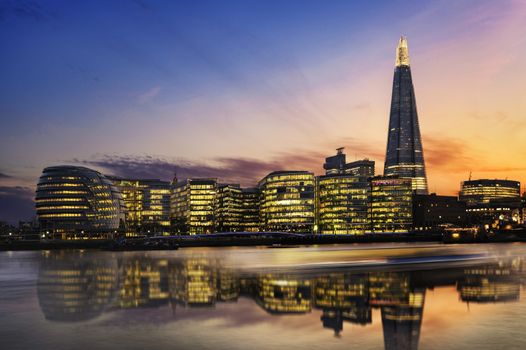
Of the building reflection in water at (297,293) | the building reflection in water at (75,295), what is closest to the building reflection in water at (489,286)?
the building reflection in water at (297,293)

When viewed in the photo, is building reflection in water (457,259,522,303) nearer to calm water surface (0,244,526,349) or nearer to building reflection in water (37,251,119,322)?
calm water surface (0,244,526,349)

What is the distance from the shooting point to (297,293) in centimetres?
3928

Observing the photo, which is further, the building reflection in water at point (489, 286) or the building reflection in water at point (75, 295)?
the building reflection in water at point (489, 286)

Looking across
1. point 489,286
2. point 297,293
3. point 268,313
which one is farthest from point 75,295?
point 489,286

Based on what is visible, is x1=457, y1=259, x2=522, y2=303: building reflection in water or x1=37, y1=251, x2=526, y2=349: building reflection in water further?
x1=457, y1=259, x2=522, y2=303: building reflection in water

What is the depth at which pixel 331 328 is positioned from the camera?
25.9 m

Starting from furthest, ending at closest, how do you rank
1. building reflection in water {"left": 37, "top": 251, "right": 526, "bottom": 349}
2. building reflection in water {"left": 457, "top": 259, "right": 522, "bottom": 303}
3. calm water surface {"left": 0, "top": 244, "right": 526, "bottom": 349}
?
building reflection in water {"left": 457, "top": 259, "right": 522, "bottom": 303} < building reflection in water {"left": 37, "top": 251, "right": 526, "bottom": 349} < calm water surface {"left": 0, "top": 244, "right": 526, "bottom": 349}

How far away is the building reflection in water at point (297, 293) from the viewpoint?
2964cm

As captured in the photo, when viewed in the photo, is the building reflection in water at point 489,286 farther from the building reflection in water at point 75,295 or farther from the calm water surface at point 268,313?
the building reflection in water at point 75,295

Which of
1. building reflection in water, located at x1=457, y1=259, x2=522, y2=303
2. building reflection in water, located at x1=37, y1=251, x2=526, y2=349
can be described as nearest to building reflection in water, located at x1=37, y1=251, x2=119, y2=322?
building reflection in water, located at x1=37, y1=251, x2=526, y2=349

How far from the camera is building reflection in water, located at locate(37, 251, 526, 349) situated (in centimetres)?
2964

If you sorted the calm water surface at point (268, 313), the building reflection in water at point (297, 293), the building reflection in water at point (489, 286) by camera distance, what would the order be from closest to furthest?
the calm water surface at point (268, 313), the building reflection in water at point (297, 293), the building reflection in water at point (489, 286)

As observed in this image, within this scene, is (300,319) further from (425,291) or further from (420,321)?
(425,291)

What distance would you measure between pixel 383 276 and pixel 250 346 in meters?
32.5
